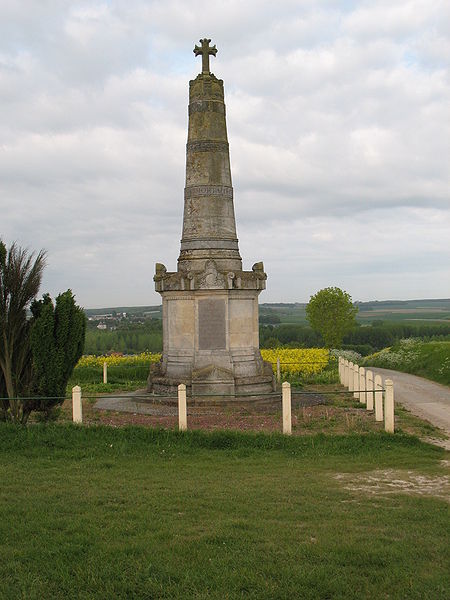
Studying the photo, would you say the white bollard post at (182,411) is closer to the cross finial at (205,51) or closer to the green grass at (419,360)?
the cross finial at (205,51)

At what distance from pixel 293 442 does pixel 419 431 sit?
10.0 ft

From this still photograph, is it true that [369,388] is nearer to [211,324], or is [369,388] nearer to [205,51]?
[211,324]

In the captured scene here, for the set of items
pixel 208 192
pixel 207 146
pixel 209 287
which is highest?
pixel 207 146

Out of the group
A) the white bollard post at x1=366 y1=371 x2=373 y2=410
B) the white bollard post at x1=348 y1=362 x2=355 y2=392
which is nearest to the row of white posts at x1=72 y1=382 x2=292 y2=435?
the white bollard post at x1=366 y1=371 x2=373 y2=410

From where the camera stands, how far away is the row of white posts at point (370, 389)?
448 inches

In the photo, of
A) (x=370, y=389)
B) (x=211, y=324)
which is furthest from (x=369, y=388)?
(x=211, y=324)

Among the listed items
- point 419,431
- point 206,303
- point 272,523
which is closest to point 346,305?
point 206,303

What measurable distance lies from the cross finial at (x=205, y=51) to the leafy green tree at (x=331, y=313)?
2154cm

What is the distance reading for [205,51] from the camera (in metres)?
17.4

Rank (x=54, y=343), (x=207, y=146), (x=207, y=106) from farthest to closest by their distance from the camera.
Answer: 1. (x=207, y=106)
2. (x=207, y=146)
3. (x=54, y=343)

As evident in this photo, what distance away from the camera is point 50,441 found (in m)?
10.2

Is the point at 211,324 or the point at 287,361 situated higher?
the point at 211,324

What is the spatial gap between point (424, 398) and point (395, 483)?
10.6m

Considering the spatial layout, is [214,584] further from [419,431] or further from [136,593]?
[419,431]
